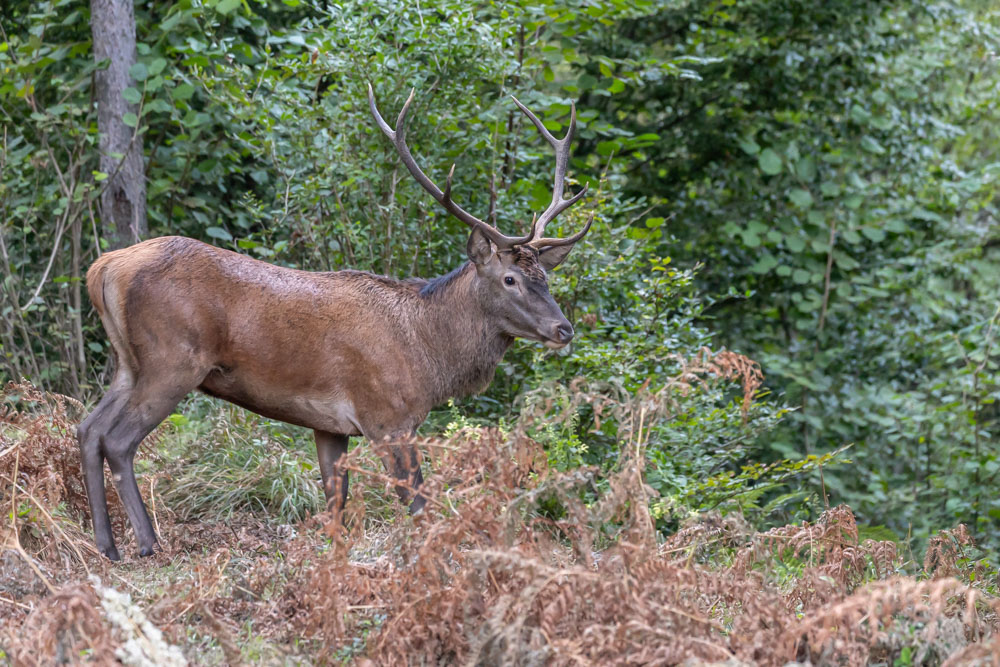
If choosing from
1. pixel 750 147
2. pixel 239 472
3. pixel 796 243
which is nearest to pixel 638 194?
pixel 750 147

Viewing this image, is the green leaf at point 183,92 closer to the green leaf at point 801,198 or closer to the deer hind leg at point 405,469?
the deer hind leg at point 405,469

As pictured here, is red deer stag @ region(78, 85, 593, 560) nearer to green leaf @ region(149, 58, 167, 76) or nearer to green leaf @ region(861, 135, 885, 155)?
green leaf @ region(149, 58, 167, 76)

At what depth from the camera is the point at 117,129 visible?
8.62 meters

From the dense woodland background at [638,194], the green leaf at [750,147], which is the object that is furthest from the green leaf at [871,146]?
the green leaf at [750,147]

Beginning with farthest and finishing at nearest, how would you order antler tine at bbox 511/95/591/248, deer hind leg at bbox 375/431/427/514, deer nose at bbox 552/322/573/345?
antler tine at bbox 511/95/591/248
deer nose at bbox 552/322/573/345
deer hind leg at bbox 375/431/427/514

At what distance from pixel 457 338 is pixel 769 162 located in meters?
5.60

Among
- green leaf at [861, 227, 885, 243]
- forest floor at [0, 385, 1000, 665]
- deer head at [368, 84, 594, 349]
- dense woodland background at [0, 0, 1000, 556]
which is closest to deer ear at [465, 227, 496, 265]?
deer head at [368, 84, 594, 349]

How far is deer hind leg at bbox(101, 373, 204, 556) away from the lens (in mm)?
5473

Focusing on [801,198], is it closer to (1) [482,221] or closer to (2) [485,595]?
(1) [482,221]

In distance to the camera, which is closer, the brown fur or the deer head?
the brown fur

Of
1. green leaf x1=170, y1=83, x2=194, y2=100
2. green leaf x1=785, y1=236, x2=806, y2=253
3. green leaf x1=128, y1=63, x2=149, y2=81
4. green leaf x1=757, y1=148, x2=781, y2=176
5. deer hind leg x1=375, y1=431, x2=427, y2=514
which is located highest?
green leaf x1=128, y1=63, x2=149, y2=81

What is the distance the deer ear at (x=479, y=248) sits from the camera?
20.5 feet

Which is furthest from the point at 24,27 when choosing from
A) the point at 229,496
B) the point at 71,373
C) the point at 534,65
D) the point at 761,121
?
the point at 761,121

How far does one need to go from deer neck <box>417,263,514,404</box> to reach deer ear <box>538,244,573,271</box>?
46cm
